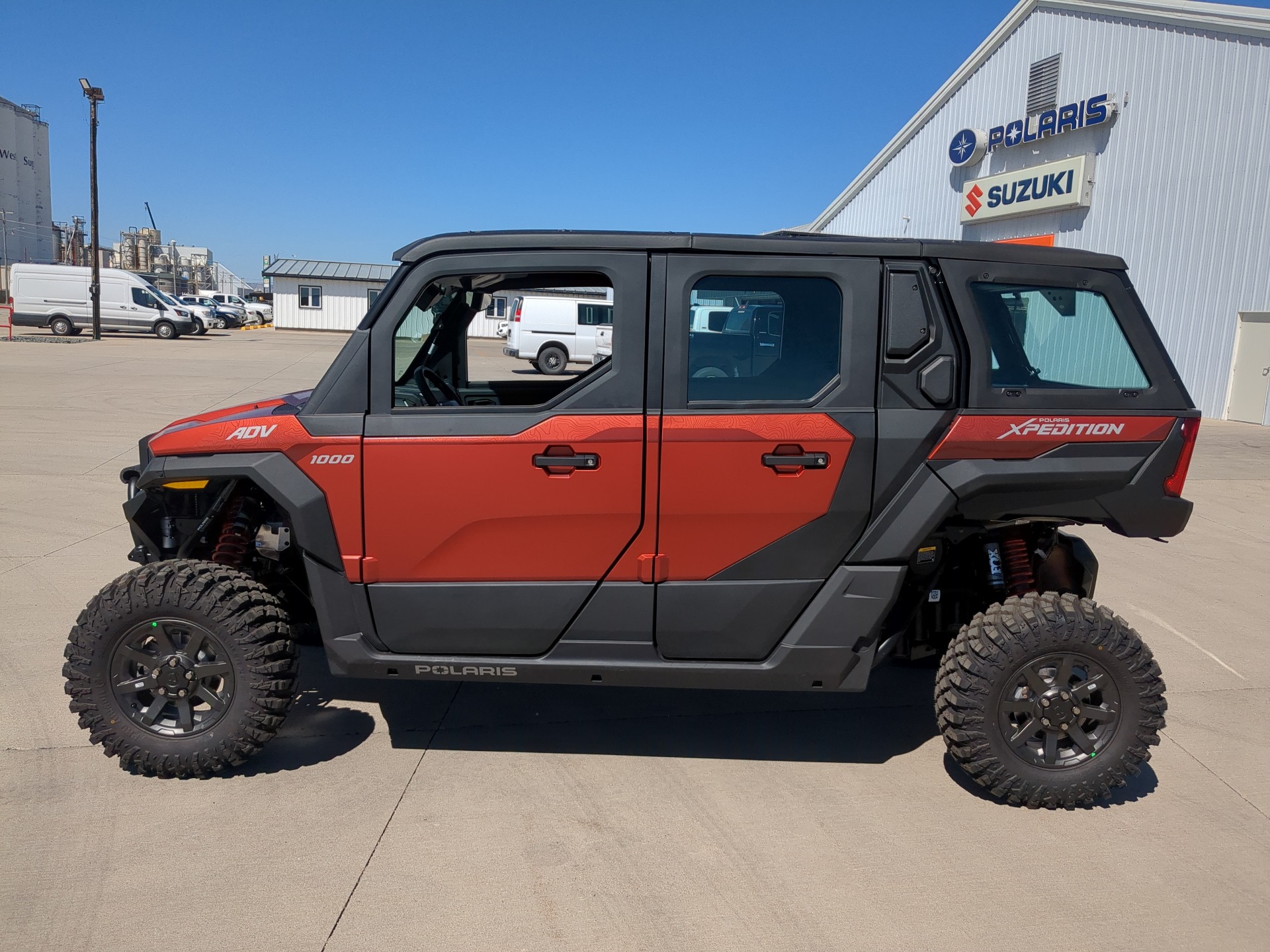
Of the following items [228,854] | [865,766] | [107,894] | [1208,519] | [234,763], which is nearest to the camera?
[107,894]

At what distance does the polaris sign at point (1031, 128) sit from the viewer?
1936 cm

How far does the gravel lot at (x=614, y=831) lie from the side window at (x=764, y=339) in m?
1.56

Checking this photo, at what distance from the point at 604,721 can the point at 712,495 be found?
1455mm

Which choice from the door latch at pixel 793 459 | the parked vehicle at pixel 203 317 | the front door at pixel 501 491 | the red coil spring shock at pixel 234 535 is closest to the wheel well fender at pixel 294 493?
the front door at pixel 501 491

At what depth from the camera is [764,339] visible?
11.3ft

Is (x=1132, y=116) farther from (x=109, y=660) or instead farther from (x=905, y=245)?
(x=109, y=660)

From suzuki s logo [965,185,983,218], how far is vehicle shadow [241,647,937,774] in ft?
67.2

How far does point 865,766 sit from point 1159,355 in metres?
1.97

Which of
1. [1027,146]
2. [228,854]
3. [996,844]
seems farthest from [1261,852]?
[1027,146]

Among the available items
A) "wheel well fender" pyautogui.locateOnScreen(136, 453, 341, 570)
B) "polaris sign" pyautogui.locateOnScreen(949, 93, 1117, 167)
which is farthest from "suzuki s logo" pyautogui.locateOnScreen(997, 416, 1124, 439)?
"polaris sign" pyautogui.locateOnScreen(949, 93, 1117, 167)

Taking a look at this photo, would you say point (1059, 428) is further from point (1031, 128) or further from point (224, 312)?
point (224, 312)

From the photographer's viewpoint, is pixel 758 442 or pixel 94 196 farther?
pixel 94 196

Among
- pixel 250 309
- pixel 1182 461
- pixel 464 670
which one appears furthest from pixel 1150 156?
pixel 250 309

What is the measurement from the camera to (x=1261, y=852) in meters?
3.30
